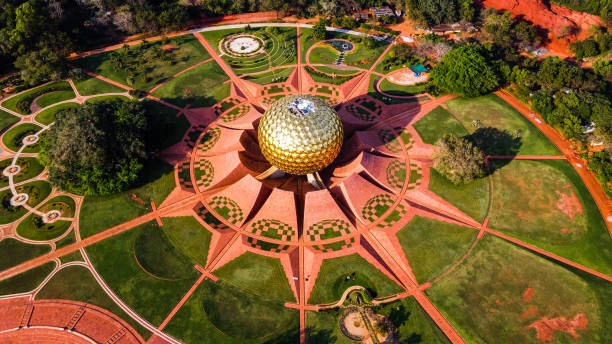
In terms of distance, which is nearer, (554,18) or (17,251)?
(17,251)

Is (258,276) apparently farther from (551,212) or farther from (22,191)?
(551,212)

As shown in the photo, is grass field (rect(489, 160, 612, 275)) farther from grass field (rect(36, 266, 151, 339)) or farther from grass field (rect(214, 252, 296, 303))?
grass field (rect(36, 266, 151, 339))

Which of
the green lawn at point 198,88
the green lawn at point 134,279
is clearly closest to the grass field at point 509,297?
the green lawn at point 134,279

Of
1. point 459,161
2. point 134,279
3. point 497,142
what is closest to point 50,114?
point 134,279

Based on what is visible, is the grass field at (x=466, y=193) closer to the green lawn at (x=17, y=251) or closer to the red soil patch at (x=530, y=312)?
the red soil patch at (x=530, y=312)

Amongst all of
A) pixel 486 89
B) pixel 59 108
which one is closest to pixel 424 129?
pixel 486 89

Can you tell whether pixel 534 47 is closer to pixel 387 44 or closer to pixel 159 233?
pixel 387 44
